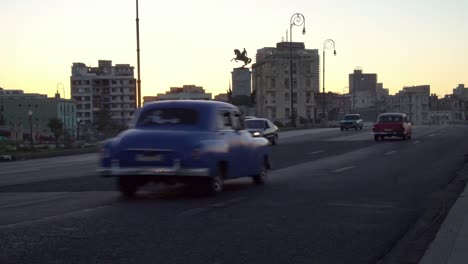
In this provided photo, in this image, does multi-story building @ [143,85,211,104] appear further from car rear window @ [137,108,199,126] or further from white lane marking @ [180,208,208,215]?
white lane marking @ [180,208,208,215]

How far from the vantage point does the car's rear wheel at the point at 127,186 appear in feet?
45.4

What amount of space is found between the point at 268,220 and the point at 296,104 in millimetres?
107214

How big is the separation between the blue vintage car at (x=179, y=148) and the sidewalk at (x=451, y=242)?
456 cm

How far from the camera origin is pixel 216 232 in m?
9.52

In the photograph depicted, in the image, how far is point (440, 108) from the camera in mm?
179750

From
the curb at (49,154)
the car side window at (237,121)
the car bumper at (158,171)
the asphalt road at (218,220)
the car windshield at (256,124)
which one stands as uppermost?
the car side window at (237,121)

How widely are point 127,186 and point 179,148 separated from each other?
1.66m

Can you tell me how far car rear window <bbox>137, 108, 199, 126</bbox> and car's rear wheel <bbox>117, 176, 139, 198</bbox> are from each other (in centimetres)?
117

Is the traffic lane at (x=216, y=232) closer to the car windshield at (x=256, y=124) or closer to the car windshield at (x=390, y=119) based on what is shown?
the car windshield at (x=256, y=124)

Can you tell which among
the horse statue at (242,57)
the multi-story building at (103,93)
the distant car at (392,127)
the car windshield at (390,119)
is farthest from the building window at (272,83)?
the distant car at (392,127)

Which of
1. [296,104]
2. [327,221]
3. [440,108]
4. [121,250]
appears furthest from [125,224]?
[440,108]

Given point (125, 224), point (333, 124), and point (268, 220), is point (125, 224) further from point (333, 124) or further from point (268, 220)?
point (333, 124)

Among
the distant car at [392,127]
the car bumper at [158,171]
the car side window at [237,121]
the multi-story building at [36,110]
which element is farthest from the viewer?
the multi-story building at [36,110]

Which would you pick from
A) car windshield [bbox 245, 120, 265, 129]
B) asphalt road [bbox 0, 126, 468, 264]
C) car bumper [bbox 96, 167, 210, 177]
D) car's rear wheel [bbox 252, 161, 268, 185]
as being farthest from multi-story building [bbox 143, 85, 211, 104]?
car bumper [bbox 96, 167, 210, 177]
